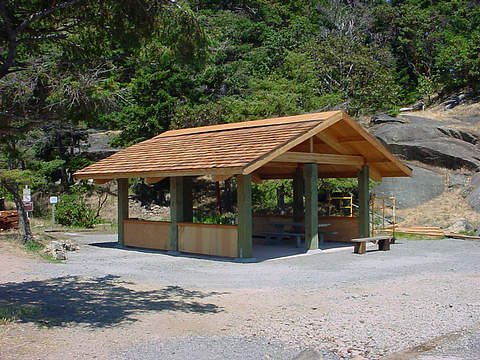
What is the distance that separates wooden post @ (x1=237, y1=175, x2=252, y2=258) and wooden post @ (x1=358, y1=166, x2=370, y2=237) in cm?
559

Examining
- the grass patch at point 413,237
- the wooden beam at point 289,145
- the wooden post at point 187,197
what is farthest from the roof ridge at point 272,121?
the grass patch at point 413,237

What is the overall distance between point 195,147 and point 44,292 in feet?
25.5

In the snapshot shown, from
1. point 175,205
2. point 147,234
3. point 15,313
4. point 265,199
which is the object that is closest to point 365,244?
point 175,205

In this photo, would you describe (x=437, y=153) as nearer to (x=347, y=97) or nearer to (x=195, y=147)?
(x=347, y=97)

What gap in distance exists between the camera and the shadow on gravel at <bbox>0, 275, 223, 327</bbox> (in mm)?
7578

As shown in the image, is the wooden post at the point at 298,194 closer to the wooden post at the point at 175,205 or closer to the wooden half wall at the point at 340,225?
the wooden half wall at the point at 340,225

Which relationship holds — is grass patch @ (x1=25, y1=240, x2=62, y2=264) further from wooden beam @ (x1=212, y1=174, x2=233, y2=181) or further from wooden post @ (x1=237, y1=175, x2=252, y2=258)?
wooden post @ (x1=237, y1=175, x2=252, y2=258)

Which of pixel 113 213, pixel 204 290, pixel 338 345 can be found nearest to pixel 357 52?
pixel 113 213

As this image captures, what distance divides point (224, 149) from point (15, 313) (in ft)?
27.4

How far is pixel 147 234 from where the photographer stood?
58.1 feet

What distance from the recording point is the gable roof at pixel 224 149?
13.7 meters

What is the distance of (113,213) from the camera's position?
32438 millimetres

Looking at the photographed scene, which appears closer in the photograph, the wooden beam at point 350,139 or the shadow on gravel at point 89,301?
the shadow on gravel at point 89,301

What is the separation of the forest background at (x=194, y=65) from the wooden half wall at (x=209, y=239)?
13.8 ft
